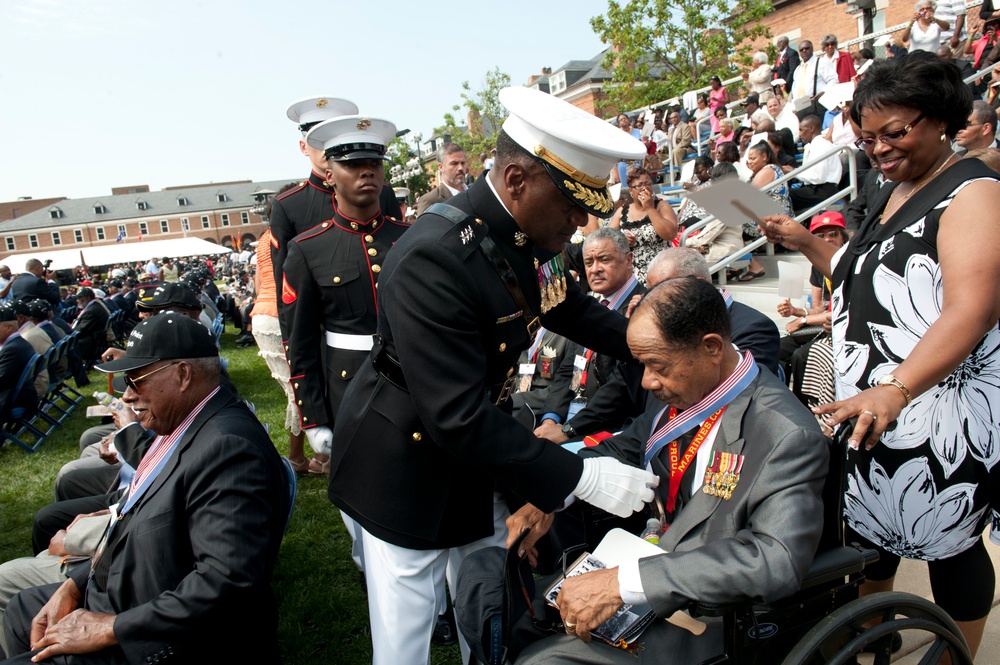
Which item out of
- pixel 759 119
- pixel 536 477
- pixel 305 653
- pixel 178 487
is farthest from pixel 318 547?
pixel 759 119

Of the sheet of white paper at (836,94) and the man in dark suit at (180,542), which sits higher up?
the sheet of white paper at (836,94)

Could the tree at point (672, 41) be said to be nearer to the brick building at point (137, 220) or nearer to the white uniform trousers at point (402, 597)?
the white uniform trousers at point (402, 597)

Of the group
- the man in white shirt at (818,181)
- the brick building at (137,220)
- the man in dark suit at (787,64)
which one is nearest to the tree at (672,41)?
the man in dark suit at (787,64)

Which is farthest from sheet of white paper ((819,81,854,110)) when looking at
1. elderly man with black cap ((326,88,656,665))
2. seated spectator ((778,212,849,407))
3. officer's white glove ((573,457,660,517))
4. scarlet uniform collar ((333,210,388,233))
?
officer's white glove ((573,457,660,517))

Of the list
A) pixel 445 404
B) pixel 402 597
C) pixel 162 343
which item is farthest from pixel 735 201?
pixel 162 343

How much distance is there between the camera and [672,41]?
2759 centimetres

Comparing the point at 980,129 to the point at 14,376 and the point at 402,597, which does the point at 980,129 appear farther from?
the point at 14,376

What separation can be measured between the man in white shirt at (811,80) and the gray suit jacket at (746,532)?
1078cm

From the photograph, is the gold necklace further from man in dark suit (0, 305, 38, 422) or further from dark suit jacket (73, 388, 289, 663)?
man in dark suit (0, 305, 38, 422)

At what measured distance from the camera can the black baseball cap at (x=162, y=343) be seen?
8.33 ft

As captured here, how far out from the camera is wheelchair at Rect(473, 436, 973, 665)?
5.57ft

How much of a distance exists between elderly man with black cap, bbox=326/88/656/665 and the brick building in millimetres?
91209

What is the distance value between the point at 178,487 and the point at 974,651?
8.79 ft

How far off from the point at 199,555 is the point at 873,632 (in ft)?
6.55
